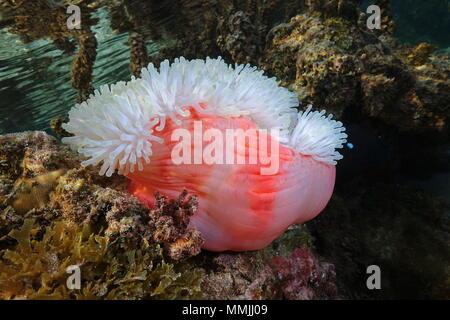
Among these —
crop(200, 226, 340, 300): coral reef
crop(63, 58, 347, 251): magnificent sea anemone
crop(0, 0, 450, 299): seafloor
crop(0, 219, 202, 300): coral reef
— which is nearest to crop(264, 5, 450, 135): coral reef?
crop(0, 0, 450, 299): seafloor

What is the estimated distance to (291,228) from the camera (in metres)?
2.95

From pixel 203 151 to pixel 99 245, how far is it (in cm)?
93

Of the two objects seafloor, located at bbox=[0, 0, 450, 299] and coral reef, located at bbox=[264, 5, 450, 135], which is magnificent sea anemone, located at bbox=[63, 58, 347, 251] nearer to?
seafloor, located at bbox=[0, 0, 450, 299]

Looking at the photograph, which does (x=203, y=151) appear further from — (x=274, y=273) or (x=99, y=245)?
Answer: (x=274, y=273)

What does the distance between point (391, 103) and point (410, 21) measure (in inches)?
638

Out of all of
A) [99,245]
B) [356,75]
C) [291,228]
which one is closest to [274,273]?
[291,228]

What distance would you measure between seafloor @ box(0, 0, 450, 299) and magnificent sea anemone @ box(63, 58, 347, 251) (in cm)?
21

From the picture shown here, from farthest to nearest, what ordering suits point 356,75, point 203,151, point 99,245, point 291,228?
point 356,75 < point 291,228 < point 203,151 < point 99,245

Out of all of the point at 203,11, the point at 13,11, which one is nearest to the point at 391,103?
the point at 203,11

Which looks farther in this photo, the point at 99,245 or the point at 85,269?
the point at 99,245

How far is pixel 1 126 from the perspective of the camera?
497 inches

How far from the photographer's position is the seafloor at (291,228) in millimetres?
1939

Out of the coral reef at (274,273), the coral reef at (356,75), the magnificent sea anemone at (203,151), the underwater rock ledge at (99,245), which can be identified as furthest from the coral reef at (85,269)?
the coral reef at (356,75)

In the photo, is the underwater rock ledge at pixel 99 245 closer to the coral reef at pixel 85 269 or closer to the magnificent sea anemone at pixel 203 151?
the coral reef at pixel 85 269
